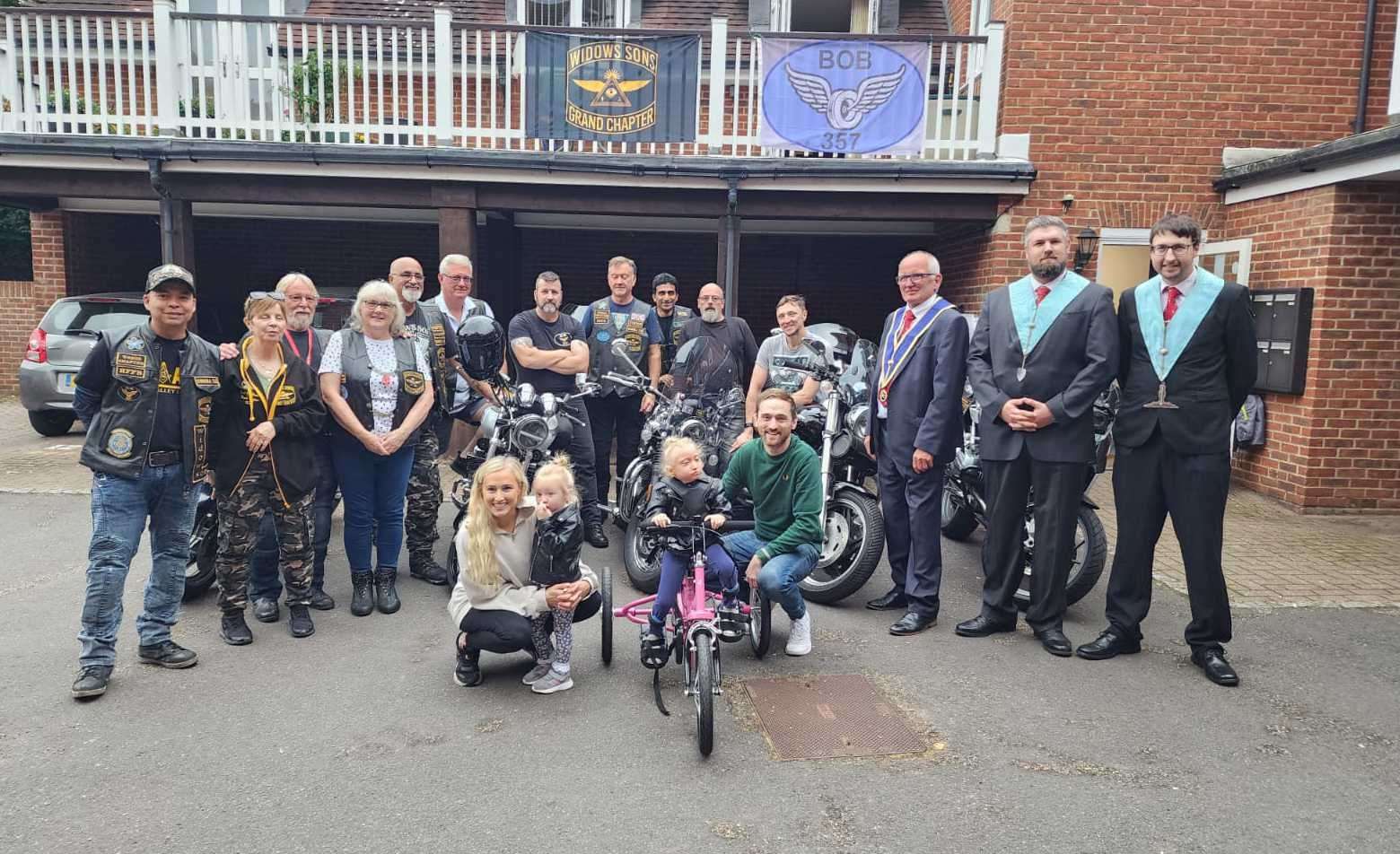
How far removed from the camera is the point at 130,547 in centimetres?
400

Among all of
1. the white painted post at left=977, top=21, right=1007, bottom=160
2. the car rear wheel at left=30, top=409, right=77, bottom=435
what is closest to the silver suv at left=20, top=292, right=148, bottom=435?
the car rear wheel at left=30, top=409, right=77, bottom=435

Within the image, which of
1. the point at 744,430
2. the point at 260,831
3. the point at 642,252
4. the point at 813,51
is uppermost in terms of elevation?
the point at 813,51

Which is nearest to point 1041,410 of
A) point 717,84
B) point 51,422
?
point 717,84

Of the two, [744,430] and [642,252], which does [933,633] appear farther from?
[642,252]

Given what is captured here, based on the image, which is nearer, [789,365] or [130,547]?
[130,547]

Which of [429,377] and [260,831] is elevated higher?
[429,377]

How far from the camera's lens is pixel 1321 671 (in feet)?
14.4

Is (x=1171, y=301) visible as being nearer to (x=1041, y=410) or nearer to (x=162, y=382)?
(x=1041, y=410)

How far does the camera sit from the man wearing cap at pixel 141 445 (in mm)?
3861

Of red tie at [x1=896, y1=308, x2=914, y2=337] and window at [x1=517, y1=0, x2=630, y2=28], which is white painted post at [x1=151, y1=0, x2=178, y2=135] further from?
red tie at [x1=896, y1=308, x2=914, y2=337]

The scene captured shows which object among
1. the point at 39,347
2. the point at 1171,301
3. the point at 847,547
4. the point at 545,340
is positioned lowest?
the point at 847,547

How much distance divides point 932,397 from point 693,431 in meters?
1.42

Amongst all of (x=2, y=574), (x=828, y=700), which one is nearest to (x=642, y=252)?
(x=2, y=574)

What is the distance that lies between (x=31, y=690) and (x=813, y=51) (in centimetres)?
810
